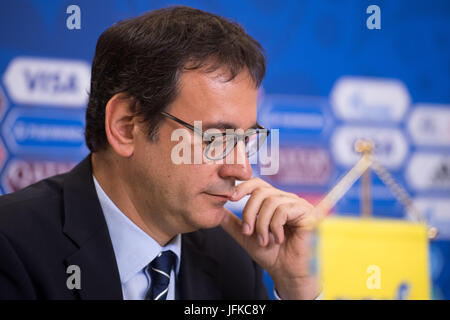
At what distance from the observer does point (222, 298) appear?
1424 millimetres

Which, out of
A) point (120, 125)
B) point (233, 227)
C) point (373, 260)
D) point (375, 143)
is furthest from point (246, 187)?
point (375, 143)

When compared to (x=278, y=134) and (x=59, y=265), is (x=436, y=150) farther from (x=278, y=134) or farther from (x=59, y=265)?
(x=59, y=265)

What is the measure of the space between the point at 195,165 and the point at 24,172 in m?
1.06

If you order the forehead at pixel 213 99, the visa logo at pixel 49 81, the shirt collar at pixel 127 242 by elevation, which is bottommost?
the shirt collar at pixel 127 242

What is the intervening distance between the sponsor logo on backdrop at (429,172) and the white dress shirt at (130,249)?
5.99 feet

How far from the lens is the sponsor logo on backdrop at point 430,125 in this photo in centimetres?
264

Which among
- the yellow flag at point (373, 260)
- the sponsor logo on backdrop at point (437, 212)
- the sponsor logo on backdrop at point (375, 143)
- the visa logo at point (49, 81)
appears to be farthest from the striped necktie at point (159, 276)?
the sponsor logo on backdrop at point (437, 212)

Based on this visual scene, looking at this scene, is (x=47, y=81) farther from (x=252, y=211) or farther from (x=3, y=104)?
(x=252, y=211)

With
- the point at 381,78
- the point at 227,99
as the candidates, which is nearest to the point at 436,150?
the point at 381,78

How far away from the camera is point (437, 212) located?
2.63 m

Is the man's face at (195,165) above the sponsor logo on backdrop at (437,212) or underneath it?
above

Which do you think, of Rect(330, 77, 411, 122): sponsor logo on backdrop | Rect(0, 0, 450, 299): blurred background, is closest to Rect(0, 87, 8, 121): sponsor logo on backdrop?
Rect(0, 0, 450, 299): blurred background

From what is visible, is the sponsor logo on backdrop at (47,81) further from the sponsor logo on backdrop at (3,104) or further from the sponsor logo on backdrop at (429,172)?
the sponsor logo on backdrop at (429,172)

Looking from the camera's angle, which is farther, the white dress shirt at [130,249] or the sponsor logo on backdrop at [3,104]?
the sponsor logo on backdrop at [3,104]
